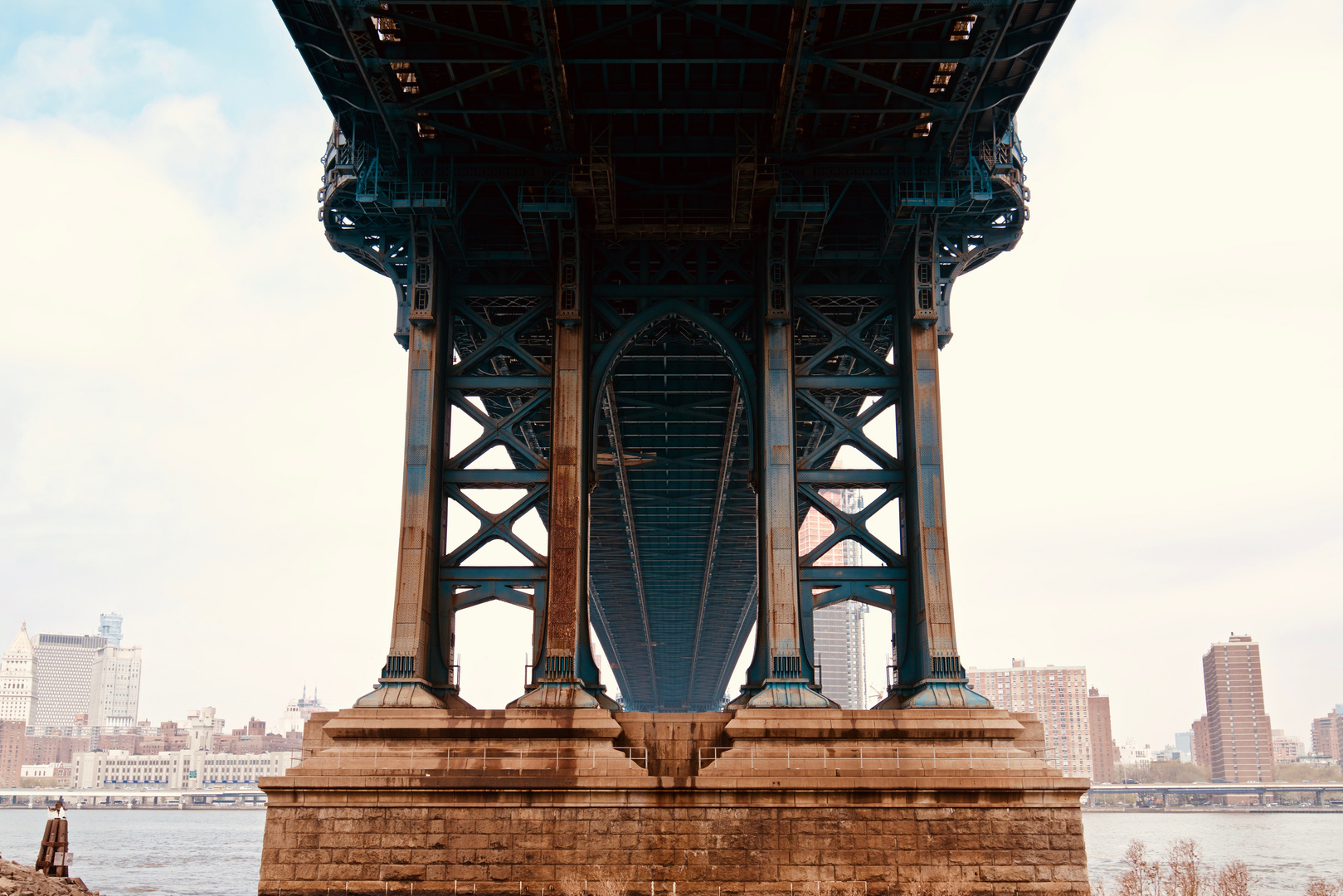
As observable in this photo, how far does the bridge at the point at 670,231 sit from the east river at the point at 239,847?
92.6 feet

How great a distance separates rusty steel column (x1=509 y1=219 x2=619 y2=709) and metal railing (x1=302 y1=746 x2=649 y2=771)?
185 centimetres

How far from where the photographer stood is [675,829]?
91.6 feet

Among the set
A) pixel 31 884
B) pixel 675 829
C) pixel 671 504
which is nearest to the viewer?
pixel 675 829

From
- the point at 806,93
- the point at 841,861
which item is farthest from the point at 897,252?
the point at 841,861

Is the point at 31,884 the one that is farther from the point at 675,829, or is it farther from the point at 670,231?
the point at 670,231

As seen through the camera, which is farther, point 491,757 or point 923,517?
point 923,517

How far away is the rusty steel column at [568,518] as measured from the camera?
32.3 meters

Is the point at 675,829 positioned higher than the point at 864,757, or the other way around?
the point at 864,757

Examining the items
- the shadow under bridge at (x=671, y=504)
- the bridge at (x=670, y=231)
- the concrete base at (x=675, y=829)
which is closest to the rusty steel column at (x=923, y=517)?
the bridge at (x=670, y=231)

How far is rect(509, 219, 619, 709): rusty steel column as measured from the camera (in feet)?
106

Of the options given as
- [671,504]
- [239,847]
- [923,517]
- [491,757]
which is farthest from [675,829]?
[239,847]

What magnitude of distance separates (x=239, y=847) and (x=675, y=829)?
7984cm

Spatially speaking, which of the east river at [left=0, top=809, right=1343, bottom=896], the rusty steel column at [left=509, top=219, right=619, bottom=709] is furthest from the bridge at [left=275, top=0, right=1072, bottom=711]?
the east river at [left=0, top=809, right=1343, bottom=896]

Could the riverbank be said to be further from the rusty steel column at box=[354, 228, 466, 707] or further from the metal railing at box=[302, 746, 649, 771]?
the rusty steel column at box=[354, 228, 466, 707]
